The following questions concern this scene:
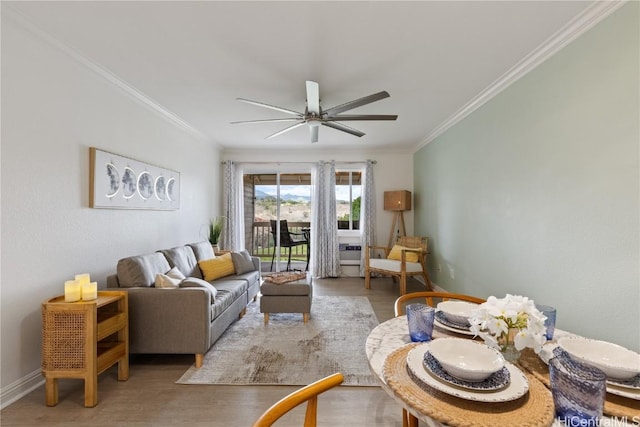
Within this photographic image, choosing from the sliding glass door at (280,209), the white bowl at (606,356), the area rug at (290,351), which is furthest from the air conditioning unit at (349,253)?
the white bowl at (606,356)

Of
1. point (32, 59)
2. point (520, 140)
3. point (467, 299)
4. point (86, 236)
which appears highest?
point (32, 59)

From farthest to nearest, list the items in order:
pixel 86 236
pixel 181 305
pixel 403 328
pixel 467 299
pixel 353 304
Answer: pixel 353 304, pixel 86 236, pixel 181 305, pixel 467 299, pixel 403 328

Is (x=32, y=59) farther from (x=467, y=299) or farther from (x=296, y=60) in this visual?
(x=467, y=299)

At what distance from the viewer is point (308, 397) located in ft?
2.53

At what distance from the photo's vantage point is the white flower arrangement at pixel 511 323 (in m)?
0.85

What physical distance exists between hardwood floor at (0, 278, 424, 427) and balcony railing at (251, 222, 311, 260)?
3.85 metres

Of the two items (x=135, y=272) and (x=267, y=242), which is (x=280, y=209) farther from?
(x=135, y=272)

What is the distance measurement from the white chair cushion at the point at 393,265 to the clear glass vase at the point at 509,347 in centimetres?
336

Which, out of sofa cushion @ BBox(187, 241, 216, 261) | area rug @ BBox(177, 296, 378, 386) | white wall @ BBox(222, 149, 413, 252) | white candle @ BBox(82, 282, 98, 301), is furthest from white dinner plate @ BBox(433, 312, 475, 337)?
white wall @ BBox(222, 149, 413, 252)

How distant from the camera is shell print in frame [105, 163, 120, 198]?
261 centimetres

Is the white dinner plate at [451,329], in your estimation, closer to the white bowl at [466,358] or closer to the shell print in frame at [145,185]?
the white bowl at [466,358]

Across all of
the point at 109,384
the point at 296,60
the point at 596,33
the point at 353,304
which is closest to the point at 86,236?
the point at 109,384

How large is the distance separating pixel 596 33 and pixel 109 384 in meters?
4.08

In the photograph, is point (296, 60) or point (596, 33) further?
point (296, 60)
